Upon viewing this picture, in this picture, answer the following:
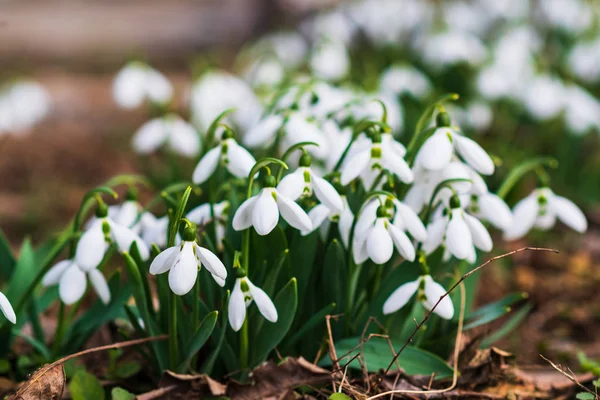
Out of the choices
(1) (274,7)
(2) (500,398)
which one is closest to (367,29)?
(1) (274,7)

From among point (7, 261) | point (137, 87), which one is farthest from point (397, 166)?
point (137, 87)

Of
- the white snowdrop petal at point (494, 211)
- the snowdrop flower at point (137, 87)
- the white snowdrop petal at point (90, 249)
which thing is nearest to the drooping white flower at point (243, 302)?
the white snowdrop petal at point (90, 249)

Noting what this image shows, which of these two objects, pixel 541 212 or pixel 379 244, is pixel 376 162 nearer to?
pixel 379 244

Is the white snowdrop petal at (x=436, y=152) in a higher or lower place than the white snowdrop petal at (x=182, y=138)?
Answer: higher

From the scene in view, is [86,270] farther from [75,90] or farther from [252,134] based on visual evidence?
[75,90]

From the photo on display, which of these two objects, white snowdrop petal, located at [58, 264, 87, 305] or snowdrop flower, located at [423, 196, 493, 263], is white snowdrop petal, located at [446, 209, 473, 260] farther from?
white snowdrop petal, located at [58, 264, 87, 305]

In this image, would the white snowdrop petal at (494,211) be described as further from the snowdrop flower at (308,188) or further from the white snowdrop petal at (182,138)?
the white snowdrop petal at (182,138)

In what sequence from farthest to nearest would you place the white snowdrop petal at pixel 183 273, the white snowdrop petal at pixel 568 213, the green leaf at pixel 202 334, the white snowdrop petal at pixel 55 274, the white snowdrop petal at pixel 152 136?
the white snowdrop petal at pixel 152 136
the white snowdrop petal at pixel 568 213
the white snowdrop petal at pixel 55 274
the green leaf at pixel 202 334
the white snowdrop petal at pixel 183 273
